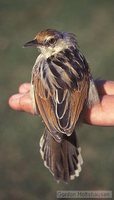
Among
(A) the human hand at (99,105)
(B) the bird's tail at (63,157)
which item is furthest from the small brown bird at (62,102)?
(A) the human hand at (99,105)

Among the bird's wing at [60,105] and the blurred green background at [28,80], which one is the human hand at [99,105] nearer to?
the bird's wing at [60,105]

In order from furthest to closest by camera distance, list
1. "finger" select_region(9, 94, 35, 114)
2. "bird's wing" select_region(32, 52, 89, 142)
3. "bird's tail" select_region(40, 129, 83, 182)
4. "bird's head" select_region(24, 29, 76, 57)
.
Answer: "bird's head" select_region(24, 29, 76, 57)
"finger" select_region(9, 94, 35, 114)
"bird's tail" select_region(40, 129, 83, 182)
"bird's wing" select_region(32, 52, 89, 142)

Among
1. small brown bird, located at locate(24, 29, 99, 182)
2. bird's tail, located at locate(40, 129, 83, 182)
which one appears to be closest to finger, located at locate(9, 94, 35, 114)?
small brown bird, located at locate(24, 29, 99, 182)

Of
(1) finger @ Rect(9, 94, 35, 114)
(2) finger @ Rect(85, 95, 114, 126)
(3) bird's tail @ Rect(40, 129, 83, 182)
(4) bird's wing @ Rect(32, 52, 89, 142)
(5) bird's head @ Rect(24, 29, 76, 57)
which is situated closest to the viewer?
(4) bird's wing @ Rect(32, 52, 89, 142)

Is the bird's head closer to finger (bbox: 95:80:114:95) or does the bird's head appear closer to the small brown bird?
the small brown bird

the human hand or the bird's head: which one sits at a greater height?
the bird's head

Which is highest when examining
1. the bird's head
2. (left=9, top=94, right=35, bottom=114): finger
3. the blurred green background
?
the bird's head

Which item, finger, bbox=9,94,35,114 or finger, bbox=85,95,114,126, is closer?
finger, bbox=85,95,114,126
